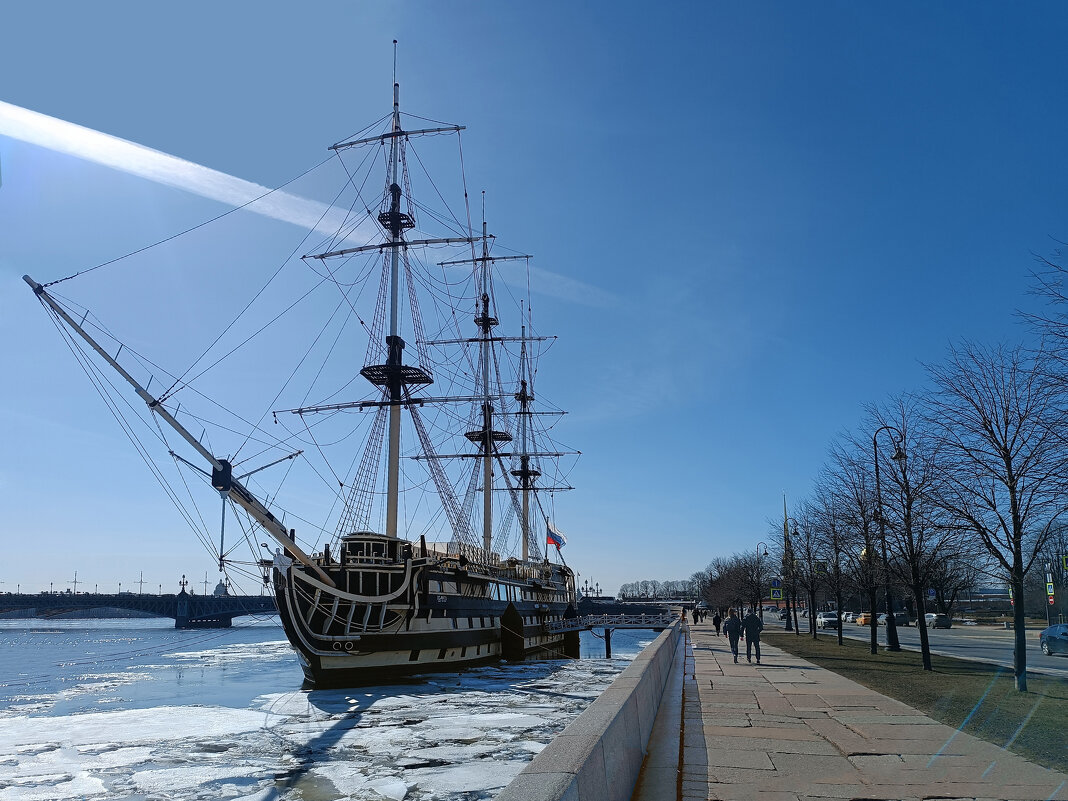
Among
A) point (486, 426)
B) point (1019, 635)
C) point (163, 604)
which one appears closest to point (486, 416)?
point (486, 426)

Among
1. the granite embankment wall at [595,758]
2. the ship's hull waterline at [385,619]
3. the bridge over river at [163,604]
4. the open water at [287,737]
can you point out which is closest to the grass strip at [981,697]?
the granite embankment wall at [595,758]

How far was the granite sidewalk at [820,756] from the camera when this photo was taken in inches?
275

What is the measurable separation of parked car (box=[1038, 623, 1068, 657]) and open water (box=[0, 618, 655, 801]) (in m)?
16.8

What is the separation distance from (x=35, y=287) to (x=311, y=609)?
16.7m

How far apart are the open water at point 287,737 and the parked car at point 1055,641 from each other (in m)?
16.8

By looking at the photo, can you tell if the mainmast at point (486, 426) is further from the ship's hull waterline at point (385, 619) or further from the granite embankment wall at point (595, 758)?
the granite embankment wall at point (595, 758)

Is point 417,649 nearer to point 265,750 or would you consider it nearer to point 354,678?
point 354,678

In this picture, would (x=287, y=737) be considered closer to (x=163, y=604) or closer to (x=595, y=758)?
(x=595, y=758)

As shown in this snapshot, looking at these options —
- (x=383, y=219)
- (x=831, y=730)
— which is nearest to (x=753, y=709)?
(x=831, y=730)

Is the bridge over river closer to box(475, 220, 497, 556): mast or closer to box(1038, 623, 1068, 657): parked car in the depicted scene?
box(475, 220, 497, 556): mast

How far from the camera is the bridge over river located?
430 feet

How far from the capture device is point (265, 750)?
61.3 feet

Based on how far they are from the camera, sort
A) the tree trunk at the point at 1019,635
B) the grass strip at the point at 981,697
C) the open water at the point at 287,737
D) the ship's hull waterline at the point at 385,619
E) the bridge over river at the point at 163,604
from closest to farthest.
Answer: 1. the grass strip at the point at 981,697
2. the open water at the point at 287,737
3. the tree trunk at the point at 1019,635
4. the ship's hull waterline at the point at 385,619
5. the bridge over river at the point at 163,604

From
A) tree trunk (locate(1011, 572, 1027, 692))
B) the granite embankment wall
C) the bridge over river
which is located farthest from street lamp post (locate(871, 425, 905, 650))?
the bridge over river
